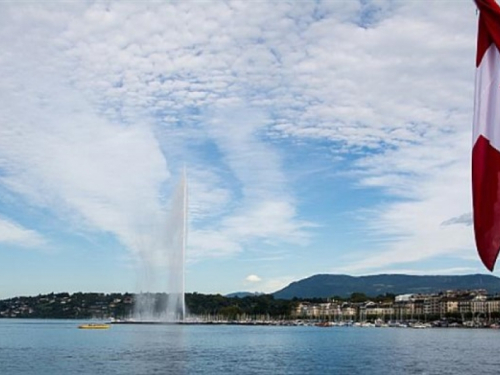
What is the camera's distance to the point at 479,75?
4973 millimetres

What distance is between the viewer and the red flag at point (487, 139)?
15.8ft

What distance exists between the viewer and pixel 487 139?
4871mm

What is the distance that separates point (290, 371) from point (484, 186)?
3851 centimetres

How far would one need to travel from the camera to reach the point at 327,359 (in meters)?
52.8

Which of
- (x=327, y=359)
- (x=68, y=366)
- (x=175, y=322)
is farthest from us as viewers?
(x=175, y=322)

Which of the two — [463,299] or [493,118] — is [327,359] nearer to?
[493,118]

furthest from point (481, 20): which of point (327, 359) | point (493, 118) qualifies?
point (327, 359)

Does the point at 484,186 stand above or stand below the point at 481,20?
below

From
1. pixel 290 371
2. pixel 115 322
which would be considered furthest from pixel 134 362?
pixel 115 322

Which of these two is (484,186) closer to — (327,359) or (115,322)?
(327,359)

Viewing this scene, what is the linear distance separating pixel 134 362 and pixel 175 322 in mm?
111395

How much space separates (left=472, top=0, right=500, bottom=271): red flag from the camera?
4.81 metres

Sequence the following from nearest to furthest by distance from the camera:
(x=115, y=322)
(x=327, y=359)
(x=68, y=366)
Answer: (x=68, y=366) < (x=327, y=359) < (x=115, y=322)

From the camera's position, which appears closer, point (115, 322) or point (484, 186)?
point (484, 186)
